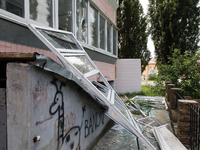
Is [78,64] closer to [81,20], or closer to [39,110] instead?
[39,110]

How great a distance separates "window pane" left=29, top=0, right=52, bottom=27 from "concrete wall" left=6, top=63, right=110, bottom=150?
1.58m

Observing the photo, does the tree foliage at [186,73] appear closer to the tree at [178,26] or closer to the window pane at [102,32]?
the window pane at [102,32]

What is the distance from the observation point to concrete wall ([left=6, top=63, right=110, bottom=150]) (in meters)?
1.70

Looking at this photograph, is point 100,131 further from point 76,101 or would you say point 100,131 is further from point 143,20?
point 143,20

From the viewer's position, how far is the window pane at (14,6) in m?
2.39

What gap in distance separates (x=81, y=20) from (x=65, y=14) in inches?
39.0

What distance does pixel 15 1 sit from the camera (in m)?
2.54

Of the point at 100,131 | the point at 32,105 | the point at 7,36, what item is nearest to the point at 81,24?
the point at 7,36

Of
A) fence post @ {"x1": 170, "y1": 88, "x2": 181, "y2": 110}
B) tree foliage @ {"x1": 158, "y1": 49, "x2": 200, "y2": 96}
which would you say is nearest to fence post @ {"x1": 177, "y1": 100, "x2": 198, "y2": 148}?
fence post @ {"x1": 170, "y1": 88, "x2": 181, "y2": 110}

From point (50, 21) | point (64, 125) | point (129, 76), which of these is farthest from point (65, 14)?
point (129, 76)

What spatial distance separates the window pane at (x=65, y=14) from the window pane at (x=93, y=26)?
4.77ft

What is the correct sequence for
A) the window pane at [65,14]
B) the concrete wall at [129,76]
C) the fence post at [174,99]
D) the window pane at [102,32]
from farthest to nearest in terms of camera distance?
the concrete wall at [129,76]
the window pane at [102,32]
the fence post at [174,99]
the window pane at [65,14]

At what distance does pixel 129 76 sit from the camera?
11.7m

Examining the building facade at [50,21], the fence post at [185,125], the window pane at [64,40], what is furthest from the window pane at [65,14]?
the fence post at [185,125]
